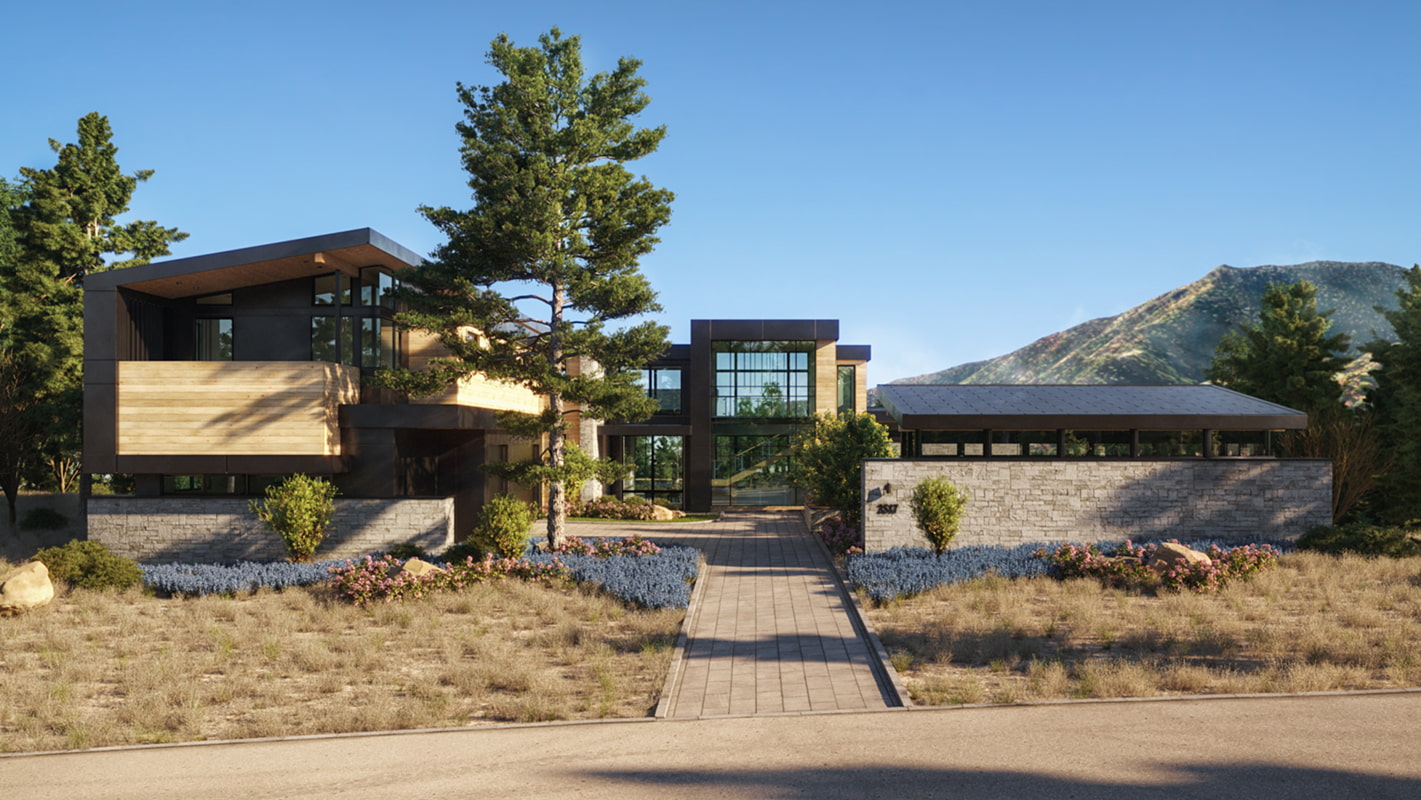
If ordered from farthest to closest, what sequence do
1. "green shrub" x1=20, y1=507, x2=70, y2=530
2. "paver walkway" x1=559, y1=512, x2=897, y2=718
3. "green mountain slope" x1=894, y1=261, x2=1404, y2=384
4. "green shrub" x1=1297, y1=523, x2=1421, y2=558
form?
"green mountain slope" x1=894, y1=261, x2=1404, y2=384, "green shrub" x1=20, y1=507, x2=70, y2=530, "green shrub" x1=1297, y1=523, x2=1421, y2=558, "paver walkway" x1=559, y1=512, x2=897, y2=718

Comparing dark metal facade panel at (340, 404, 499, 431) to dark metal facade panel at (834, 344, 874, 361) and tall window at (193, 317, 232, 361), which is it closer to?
tall window at (193, 317, 232, 361)

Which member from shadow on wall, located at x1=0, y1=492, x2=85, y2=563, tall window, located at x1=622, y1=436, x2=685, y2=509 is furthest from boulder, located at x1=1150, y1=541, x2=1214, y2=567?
shadow on wall, located at x1=0, y1=492, x2=85, y2=563

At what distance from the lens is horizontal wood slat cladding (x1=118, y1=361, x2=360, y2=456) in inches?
707

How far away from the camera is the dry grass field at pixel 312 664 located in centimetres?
920

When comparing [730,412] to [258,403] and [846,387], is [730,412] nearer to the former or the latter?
[846,387]

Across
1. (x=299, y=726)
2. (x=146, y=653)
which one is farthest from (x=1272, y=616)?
(x=146, y=653)

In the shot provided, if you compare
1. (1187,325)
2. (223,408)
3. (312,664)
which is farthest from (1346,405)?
(1187,325)

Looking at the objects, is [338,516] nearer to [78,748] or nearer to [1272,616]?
[78,748]

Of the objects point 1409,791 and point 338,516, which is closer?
point 1409,791

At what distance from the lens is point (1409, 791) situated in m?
6.72

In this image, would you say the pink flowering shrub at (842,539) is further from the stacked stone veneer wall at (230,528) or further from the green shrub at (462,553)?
the stacked stone veneer wall at (230,528)

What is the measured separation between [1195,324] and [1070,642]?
581 ft

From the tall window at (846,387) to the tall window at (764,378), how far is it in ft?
9.75

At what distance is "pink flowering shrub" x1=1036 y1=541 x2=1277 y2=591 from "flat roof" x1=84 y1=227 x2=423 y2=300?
1512cm
